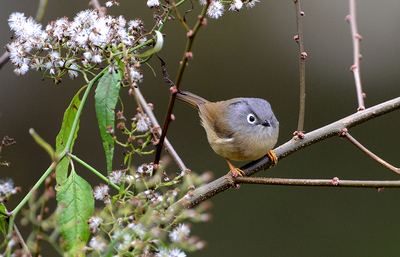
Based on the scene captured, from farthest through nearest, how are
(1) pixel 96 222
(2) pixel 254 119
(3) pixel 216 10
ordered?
(2) pixel 254 119 < (3) pixel 216 10 < (1) pixel 96 222

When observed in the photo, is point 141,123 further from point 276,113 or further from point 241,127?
point 276,113

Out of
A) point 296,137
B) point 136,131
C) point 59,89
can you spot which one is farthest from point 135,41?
point 59,89

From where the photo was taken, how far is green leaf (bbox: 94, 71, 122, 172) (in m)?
1.18

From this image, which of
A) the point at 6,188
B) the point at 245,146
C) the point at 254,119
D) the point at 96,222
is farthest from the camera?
the point at 254,119

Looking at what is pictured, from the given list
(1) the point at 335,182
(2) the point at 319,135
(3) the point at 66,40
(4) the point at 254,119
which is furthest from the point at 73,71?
(4) the point at 254,119

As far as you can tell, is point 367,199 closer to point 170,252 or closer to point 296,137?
point 296,137

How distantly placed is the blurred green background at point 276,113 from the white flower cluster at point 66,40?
3349 millimetres

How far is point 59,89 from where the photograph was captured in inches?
182

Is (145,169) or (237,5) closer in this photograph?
(145,169)

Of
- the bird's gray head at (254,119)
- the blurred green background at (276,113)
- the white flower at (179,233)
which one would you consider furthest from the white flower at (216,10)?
the blurred green background at (276,113)

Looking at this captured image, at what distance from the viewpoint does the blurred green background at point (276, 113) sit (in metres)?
4.60

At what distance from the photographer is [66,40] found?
1.18 metres

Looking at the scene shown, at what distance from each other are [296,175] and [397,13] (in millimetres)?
2792

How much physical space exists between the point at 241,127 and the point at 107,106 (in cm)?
158
